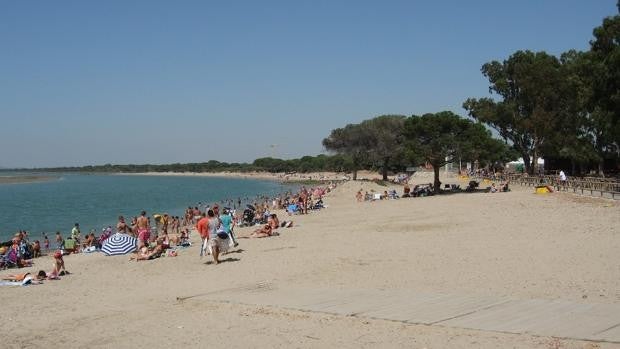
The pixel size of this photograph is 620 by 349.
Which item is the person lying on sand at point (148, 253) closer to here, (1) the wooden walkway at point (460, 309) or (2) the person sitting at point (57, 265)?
(2) the person sitting at point (57, 265)

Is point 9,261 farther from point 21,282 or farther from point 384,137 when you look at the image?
point 384,137

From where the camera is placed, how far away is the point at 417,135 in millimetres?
39938

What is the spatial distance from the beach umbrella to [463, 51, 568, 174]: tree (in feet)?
109

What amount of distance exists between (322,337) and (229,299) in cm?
302

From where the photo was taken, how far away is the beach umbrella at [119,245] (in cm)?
1925

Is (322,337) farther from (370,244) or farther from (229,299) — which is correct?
(370,244)

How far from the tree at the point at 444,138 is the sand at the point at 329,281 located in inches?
682

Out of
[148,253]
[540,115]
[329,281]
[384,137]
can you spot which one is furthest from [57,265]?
[384,137]

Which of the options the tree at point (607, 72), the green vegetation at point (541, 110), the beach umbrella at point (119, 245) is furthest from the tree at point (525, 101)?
the beach umbrella at point (119, 245)

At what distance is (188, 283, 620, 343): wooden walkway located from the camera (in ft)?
22.9

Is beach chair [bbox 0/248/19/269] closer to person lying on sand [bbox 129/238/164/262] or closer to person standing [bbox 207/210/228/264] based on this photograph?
person lying on sand [bbox 129/238/164/262]

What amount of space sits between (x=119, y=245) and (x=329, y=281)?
10500mm

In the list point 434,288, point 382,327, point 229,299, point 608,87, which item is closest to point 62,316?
point 229,299

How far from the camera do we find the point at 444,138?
38.8 metres
